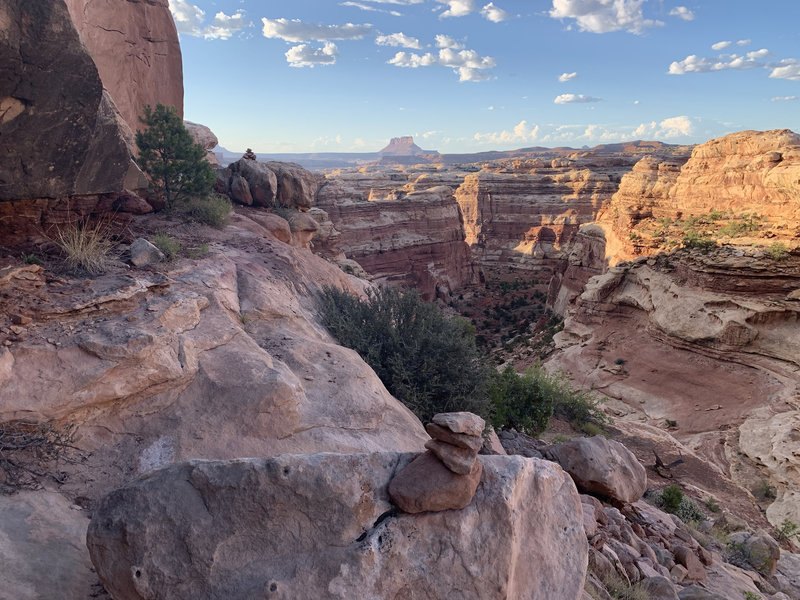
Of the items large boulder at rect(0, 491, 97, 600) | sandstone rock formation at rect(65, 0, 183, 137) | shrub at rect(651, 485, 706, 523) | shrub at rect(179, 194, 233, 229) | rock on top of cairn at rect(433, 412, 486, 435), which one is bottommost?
shrub at rect(651, 485, 706, 523)

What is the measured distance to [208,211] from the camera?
42.0 ft

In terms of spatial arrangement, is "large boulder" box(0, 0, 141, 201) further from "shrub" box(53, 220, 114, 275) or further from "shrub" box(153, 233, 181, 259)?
"shrub" box(153, 233, 181, 259)

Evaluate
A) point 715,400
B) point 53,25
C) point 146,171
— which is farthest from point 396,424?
point 715,400

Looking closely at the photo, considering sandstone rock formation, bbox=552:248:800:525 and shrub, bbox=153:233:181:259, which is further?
sandstone rock formation, bbox=552:248:800:525

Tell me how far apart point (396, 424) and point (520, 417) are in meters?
6.72

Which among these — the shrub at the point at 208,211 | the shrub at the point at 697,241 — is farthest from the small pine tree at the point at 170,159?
the shrub at the point at 697,241

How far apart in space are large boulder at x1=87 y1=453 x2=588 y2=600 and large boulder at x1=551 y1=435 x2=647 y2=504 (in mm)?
5089

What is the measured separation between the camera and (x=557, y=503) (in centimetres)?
411

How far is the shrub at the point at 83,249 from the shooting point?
7055mm

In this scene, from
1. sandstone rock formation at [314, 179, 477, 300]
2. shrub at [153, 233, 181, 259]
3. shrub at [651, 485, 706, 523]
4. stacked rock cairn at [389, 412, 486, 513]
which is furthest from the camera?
sandstone rock formation at [314, 179, 477, 300]

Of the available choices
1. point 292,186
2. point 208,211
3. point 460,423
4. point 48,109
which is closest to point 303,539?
point 460,423

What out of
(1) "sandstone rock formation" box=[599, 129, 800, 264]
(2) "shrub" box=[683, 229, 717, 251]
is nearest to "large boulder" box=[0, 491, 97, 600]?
(1) "sandstone rock formation" box=[599, 129, 800, 264]

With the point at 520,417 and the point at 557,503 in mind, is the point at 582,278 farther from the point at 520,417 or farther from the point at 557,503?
the point at 557,503

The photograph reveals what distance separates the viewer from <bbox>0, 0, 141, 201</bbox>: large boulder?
5.12 m
